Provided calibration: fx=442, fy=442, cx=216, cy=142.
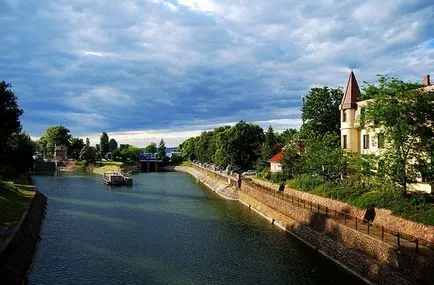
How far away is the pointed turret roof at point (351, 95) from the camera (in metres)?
53.7

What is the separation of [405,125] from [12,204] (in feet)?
127

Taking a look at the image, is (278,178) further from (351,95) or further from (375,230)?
(375,230)

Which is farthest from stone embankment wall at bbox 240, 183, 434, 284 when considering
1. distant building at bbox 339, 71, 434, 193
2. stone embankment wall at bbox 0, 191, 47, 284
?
stone embankment wall at bbox 0, 191, 47, 284

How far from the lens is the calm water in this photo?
1156 inches

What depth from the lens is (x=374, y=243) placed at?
2859 centimetres

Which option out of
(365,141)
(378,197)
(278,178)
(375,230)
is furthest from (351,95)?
(375,230)

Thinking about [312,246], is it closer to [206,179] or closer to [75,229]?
[75,229]

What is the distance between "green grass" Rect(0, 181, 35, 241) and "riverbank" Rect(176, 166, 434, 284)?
2396 cm

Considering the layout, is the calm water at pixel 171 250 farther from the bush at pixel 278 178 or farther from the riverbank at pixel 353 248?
the bush at pixel 278 178

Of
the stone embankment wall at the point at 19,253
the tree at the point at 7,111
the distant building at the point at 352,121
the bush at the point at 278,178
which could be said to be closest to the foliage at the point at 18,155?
the tree at the point at 7,111

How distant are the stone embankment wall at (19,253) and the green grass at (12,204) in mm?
799

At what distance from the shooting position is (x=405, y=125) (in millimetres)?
34375

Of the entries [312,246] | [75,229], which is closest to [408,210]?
[312,246]

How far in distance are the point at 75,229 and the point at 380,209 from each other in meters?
29.3
